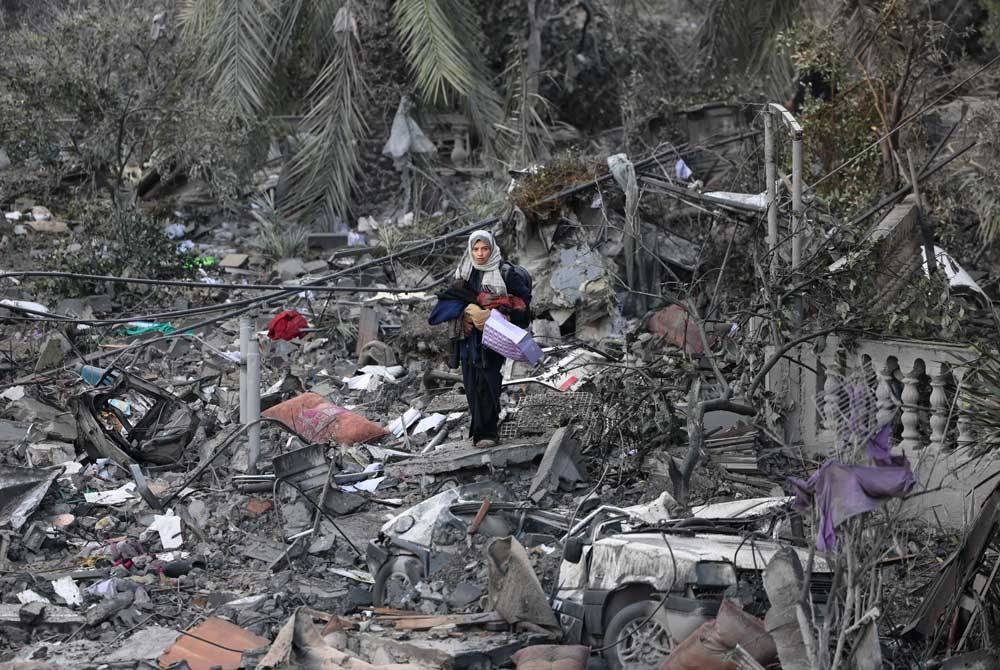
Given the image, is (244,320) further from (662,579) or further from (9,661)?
(662,579)

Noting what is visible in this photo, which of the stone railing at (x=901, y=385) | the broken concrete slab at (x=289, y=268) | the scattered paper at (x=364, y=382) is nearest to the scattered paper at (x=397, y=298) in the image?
the broken concrete slab at (x=289, y=268)

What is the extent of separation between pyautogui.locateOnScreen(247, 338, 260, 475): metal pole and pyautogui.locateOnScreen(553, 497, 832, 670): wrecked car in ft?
10.7

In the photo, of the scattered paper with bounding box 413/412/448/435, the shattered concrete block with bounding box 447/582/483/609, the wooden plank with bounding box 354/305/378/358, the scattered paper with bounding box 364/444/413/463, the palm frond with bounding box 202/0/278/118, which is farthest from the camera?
the palm frond with bounding box 202/0/278/118

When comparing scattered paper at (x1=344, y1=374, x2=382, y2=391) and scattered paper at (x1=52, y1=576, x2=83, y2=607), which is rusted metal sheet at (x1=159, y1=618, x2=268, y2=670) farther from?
scattered paper at (x1=344, y1=374, x2=382, y2=391)

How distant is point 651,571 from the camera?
5.79 meters

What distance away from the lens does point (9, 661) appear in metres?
6.02

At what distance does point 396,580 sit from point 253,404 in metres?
2.36

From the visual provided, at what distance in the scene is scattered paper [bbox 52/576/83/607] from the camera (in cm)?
682

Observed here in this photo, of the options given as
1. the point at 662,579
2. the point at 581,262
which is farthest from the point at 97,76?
the point at 662,579

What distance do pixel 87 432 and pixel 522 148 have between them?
9104mm

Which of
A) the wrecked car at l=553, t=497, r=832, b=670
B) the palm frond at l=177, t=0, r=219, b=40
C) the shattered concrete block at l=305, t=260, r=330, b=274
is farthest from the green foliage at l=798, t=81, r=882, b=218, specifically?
the palm frond at l=177, t=0, r=219, b=40

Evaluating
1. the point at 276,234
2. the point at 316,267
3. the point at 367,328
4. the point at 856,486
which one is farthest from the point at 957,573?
the point at 276,234

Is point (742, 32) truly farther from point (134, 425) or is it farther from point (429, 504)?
point (429, 504)

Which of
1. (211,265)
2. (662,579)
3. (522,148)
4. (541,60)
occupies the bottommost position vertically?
(662,579)
